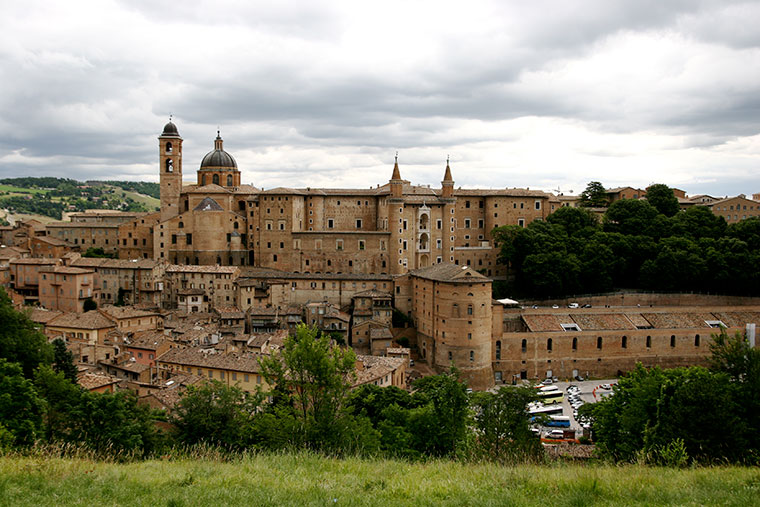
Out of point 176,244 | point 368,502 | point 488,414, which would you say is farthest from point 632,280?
point 368,502

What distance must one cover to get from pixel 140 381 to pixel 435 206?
3312 centimetres

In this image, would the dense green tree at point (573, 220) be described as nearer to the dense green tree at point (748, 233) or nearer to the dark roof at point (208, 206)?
the dense green tree at point (748, 233)

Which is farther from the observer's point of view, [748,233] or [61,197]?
[61,197]

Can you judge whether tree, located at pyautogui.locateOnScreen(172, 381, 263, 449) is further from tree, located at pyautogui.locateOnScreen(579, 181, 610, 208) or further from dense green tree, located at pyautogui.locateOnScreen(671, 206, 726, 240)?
tree, located at pyautogui.locateOnScreen(579, 181, 610, 208)

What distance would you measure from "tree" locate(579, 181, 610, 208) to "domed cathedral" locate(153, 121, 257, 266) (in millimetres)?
40321

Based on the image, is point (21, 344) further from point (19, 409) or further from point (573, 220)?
point (573, 220)

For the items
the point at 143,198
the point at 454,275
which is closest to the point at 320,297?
the point at 454,275

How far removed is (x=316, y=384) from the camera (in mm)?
15984

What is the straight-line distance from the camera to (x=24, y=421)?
19.4 m

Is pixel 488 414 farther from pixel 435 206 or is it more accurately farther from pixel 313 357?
pixel 435 206

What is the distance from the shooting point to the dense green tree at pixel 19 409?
19.0 metres

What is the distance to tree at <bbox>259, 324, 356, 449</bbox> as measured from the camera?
15.6 meters

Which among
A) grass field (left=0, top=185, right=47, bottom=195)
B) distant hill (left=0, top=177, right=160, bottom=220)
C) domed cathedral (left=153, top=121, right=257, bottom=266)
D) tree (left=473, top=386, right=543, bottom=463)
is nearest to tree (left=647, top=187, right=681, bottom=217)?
domed cathedral (left=153, top=121, right=257, bottom=266)

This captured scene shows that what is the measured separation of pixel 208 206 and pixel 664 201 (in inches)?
1873
